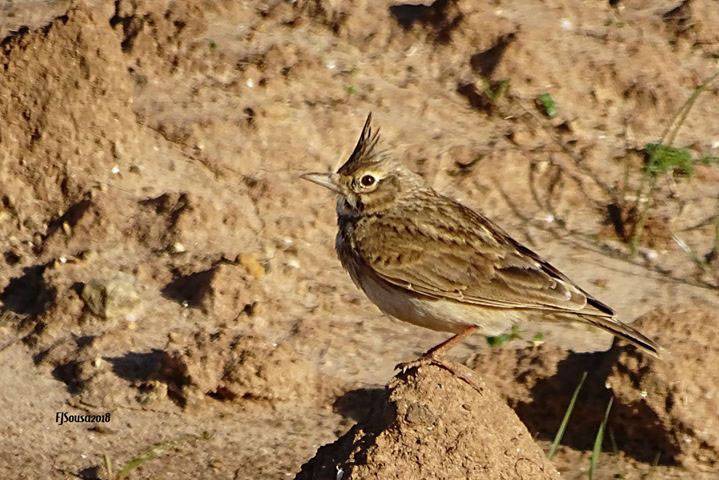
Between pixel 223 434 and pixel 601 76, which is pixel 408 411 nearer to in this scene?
pixel 223 434

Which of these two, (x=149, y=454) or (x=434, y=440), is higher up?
(x=434, y=440)

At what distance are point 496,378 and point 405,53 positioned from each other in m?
3.49

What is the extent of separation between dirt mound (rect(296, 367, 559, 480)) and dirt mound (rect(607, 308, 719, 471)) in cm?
130

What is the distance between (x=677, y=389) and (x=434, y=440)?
1867mm

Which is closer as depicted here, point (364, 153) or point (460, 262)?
point (460, 262)

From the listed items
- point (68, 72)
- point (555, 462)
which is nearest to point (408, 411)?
point (555, 462)

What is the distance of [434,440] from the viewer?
5.55 m

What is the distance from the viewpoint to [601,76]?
10125mm

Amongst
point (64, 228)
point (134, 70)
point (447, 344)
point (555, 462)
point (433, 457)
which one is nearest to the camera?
point (433, 457)

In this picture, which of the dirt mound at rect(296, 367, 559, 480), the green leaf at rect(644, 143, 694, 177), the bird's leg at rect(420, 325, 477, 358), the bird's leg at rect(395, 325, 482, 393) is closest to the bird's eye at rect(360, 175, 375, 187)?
the bird's leg at rect(420, 325, 477, 358)

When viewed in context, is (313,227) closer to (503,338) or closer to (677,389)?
(503,338)

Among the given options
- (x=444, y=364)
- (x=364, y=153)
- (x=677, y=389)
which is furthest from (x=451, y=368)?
(x=364, y=153)

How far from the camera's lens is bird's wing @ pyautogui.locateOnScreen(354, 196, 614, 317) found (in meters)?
6.78

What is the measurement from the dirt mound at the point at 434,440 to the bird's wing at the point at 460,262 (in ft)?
3.16
